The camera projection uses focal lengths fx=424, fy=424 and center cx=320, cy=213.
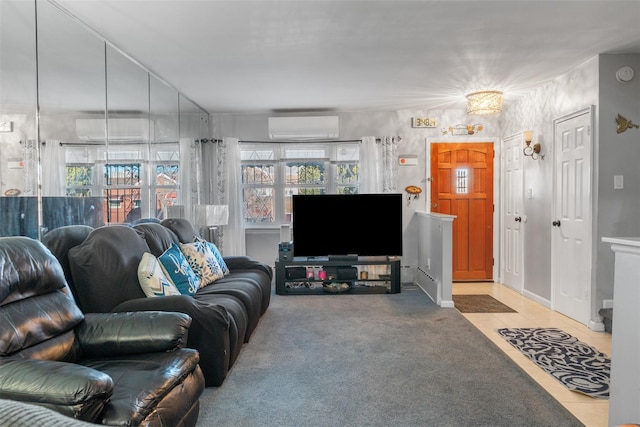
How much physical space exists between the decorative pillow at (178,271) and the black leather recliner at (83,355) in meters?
0.99

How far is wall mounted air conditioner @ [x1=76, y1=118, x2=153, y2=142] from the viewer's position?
10.1ft

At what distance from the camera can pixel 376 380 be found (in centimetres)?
275

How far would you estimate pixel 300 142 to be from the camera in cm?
611

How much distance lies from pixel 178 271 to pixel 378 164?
3557 millimetres

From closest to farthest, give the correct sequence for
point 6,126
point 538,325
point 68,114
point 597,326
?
1. point 6,126
2. point 68,114
3. point 597,326
4. point 538,325

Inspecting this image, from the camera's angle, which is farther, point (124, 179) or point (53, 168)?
point (124, 179)

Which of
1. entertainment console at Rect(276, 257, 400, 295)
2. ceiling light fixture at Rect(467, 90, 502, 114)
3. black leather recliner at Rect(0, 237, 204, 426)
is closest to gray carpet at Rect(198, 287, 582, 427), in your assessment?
black leather recliner at Rect(0, 237, 204, 426)

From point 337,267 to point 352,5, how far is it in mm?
3439

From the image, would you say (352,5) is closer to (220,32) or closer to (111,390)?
(220,32)

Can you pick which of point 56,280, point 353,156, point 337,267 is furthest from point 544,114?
point 56,280

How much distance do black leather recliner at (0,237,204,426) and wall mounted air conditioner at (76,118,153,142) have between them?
136cm

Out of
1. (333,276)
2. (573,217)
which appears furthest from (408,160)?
(573,217)

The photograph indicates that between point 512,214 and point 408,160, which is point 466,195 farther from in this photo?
point 408,160

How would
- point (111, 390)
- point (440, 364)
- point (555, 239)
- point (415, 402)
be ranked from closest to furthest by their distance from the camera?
point (111, 390) < point (415, 402) < point (440, 364) < point (555, 239)
